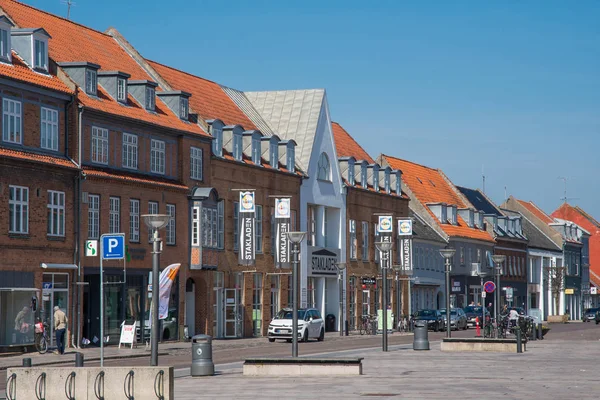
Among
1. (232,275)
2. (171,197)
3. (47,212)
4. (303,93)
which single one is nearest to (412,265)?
(303,93)

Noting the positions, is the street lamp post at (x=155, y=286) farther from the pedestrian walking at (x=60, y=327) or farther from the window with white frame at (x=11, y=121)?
the window with white frame at (x=11, y=121)

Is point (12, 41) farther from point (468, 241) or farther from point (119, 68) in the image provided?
point (468, 241)

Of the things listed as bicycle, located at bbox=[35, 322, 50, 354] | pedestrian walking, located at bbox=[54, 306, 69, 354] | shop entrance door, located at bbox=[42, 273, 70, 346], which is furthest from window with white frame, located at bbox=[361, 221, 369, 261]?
pedestrian walking, located at bbox=[54, 306, 69, 354]

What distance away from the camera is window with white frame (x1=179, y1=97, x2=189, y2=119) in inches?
2303

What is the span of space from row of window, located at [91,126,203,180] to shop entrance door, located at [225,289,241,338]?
681 centimetres

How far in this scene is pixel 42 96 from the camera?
46.2 metres

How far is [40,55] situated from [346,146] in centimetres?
4062

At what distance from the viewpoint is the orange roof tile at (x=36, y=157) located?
4392 cm

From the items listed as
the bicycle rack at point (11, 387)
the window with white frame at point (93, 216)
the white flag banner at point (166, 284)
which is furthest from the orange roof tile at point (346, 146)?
the bicycle rack at point (11, 387)

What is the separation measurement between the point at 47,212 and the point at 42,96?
4.22 meters

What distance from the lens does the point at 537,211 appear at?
13362cm

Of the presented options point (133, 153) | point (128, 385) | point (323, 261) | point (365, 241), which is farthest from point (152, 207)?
point (128, 385)

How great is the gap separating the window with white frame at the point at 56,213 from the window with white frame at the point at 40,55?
15.7ft

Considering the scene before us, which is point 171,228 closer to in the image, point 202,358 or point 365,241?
point 202,358
